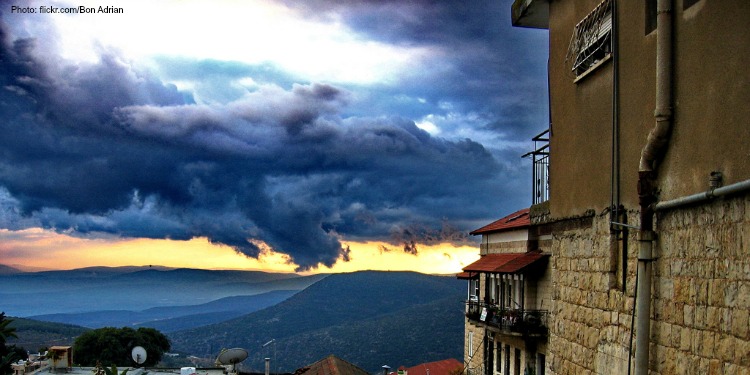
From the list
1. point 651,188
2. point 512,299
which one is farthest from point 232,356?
point 651,188

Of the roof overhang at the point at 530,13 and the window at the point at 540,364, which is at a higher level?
the roof overhang at the point at 530,13

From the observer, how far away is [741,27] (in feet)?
21.2

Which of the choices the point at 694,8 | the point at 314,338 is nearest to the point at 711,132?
the point at 694,8

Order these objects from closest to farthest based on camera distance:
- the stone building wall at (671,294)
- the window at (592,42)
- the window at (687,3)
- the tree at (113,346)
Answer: the stone building wall at (671,294)
the window at (687,3)
the window at (592,42)
the tree at (113,346)

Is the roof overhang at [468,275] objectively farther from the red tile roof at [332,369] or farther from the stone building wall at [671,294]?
the stone building wall at [671,294]

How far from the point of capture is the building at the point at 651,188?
6.55 meters

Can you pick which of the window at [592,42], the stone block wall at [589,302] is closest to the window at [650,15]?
the window at [592,42]

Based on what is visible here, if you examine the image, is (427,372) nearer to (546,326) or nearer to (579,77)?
(546,326)

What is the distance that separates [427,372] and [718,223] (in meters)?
42.8

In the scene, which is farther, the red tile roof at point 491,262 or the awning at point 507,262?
the red tile roof at point 491,262

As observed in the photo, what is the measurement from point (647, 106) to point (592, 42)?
1961 millimetres

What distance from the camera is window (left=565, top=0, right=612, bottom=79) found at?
371 inches

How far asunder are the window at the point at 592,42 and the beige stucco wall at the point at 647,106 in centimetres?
17

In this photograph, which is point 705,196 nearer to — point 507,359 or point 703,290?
point 703,290
